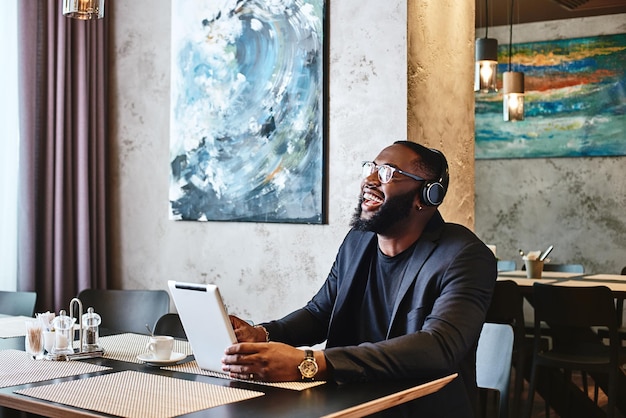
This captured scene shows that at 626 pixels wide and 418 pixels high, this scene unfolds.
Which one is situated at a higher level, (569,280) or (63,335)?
(63,335)

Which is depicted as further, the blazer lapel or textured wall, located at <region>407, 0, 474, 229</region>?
textured wall, located at <region>407, 0, 474, 229</region>

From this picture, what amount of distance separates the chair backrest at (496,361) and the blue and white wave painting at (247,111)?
4.23ft

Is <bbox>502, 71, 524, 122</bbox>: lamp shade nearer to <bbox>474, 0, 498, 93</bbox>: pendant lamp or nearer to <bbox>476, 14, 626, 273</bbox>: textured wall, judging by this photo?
<bbox>474, 0, 498, 93</bbox>: pendant lamp

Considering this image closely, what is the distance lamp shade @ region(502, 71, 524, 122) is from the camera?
6305mm

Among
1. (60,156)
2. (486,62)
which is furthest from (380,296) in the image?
(486,62)

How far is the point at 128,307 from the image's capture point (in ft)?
11.7

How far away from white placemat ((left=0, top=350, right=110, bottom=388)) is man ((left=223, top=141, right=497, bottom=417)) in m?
0.44

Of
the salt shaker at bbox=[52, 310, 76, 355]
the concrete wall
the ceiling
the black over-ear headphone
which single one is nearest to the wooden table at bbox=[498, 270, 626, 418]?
the concrete wall

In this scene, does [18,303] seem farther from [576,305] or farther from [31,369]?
[576,305]

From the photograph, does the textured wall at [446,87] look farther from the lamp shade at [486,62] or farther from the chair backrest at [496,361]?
the lamp shade at [486,62]

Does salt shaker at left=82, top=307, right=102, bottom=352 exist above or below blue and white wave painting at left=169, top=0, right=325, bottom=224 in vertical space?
below

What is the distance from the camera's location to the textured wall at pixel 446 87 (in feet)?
11.8

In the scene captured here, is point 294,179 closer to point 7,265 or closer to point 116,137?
point 116,137

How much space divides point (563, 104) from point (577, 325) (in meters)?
3.58
